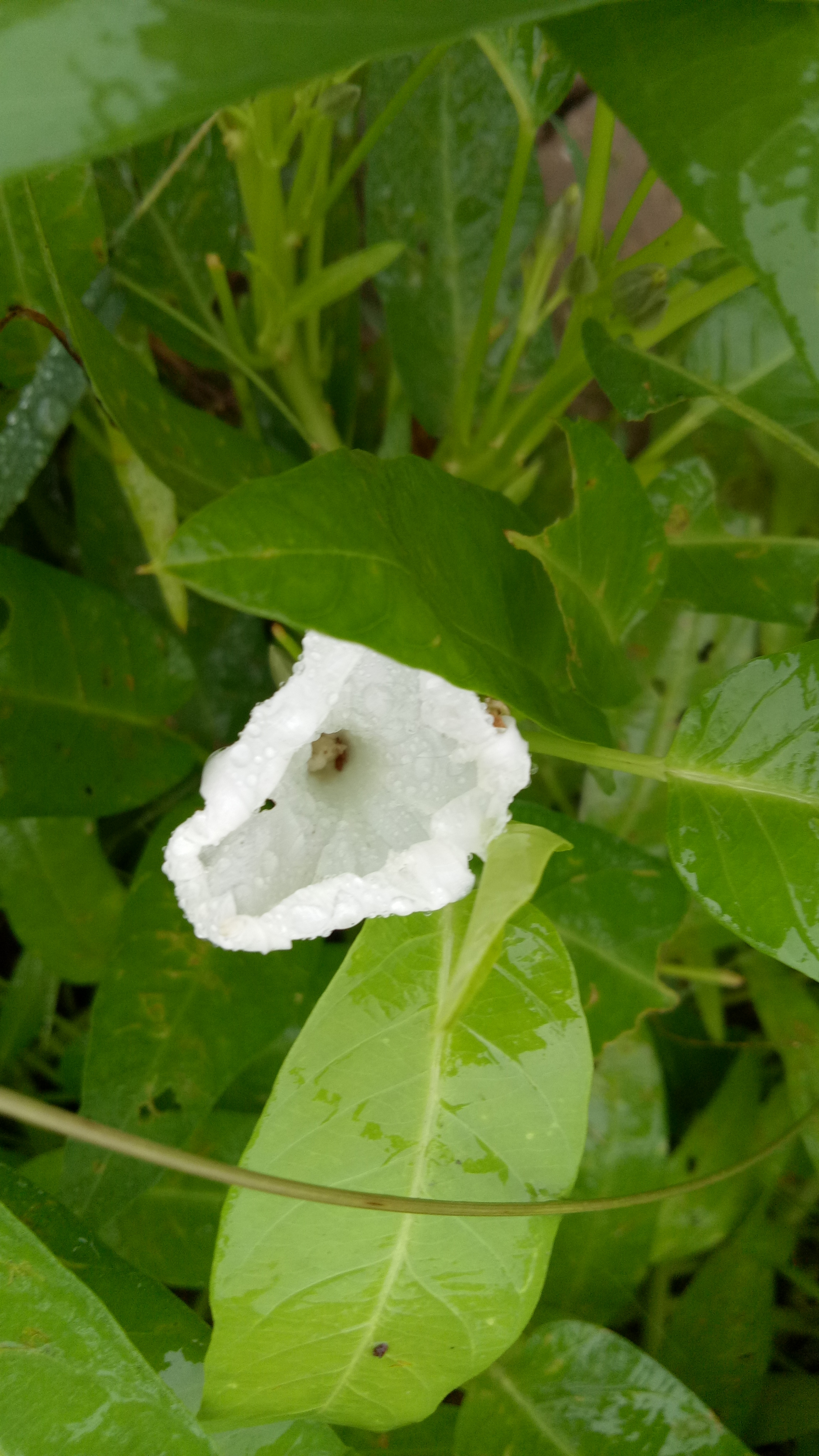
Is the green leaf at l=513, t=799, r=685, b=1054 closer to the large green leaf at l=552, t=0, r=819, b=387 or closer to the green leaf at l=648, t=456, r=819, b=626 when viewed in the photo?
the green leaf at l=648, t=456, r=819, b=626

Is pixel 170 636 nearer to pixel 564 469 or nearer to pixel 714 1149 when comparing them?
pixel 564 469

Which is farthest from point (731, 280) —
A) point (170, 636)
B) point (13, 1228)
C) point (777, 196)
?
point (13, 1228)

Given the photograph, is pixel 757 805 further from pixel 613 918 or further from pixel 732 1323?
pixel 732 1323

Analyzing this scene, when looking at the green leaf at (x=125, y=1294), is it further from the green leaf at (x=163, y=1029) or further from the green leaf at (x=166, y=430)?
the green leaf at (x=166, y=430)

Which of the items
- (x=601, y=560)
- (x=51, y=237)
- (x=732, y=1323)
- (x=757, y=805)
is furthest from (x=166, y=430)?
(x=732, y=1323)

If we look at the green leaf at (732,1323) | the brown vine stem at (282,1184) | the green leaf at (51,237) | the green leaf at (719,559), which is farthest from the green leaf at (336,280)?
the green leaf at (732,1323)

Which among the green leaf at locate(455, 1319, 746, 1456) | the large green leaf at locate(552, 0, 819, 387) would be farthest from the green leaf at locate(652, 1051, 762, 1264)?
the large green leaf at locate(552, 0, 819, 387)
